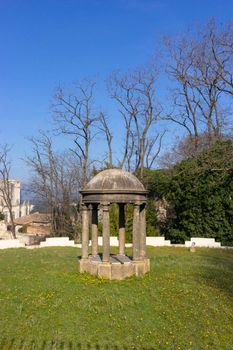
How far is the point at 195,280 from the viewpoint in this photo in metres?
11.8

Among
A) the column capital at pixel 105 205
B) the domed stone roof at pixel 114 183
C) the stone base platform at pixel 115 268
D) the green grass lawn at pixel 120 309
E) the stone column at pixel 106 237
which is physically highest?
the domed stone roof at pixel 114 183

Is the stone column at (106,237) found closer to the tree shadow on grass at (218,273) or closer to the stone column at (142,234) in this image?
the stone column at (142,234)

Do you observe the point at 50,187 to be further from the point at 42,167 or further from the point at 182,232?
the point at 182,232

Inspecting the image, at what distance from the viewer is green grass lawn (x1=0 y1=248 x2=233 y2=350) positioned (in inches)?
296

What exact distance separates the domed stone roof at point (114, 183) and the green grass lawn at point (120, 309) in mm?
2895

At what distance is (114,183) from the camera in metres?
12.0

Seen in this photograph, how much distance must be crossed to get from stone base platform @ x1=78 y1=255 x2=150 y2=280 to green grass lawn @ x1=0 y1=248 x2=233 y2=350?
0.33m

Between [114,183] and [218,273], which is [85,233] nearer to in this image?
[114,183]

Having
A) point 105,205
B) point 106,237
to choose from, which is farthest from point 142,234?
point 105,205

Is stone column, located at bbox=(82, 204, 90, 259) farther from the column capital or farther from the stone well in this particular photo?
the column capital

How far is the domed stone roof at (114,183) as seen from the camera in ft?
39.3

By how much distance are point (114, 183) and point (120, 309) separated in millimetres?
4326

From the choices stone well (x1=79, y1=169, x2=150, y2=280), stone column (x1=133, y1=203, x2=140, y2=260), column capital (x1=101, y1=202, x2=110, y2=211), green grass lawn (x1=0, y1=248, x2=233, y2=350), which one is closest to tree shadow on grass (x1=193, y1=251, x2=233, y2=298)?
green grass lawn (x1=0, y1=248, x2=233, y2=350)

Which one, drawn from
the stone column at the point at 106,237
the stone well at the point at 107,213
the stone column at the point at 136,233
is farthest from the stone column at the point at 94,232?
the stone column at the point at 136,233
